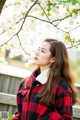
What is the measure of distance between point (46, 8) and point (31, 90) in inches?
76.1

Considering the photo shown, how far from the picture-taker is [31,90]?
295 centimetres

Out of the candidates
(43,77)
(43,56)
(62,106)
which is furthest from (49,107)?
(43,56)

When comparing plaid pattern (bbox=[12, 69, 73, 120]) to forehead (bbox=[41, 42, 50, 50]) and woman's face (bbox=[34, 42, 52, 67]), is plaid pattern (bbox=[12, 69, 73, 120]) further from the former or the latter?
forehead (bbox=[41, 42, 50, 50])

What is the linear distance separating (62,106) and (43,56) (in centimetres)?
43

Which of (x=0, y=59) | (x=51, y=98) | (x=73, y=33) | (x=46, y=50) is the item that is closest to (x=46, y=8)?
(x=73, y=33)

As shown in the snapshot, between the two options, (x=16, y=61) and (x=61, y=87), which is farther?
(x=16, y=61)

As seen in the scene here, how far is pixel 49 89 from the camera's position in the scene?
2840 mm

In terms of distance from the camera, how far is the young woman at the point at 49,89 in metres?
2.83

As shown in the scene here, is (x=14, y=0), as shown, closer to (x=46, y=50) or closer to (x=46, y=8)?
(x=46, y=8)

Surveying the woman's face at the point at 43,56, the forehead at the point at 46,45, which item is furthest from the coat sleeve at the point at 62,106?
the forehead at the point at 46,45

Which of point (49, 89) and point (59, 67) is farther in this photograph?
point (59, 67)

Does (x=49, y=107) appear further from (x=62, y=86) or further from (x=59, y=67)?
(x=59, y=67)

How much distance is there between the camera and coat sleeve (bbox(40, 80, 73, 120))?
2809mm

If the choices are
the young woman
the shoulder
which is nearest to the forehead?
the young woman
